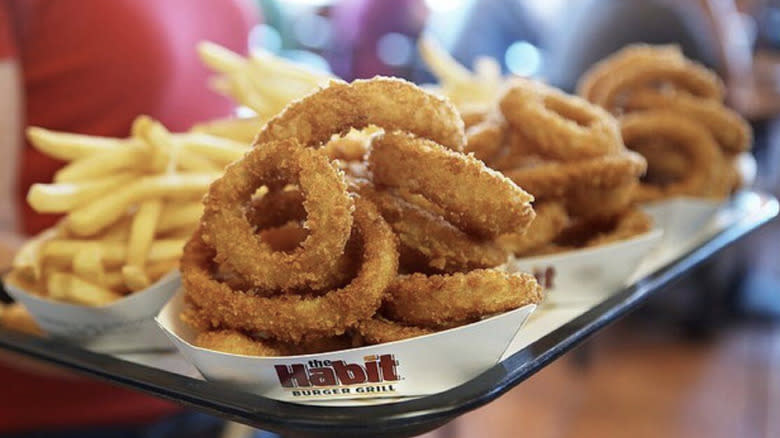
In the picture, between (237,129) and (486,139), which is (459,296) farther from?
(237,129)

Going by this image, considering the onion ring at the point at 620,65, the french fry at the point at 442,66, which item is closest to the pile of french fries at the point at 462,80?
the french fry at the point at 442,66

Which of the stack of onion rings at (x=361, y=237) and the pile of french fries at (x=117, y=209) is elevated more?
the stack of onion rings at (x=361, y=237)

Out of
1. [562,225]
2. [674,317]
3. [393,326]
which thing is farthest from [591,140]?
[674,317]

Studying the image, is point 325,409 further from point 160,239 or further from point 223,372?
point 160,239

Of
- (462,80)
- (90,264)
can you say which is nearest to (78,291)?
(90,264)

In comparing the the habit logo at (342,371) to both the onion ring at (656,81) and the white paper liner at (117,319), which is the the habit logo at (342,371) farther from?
the onion ring at (656,81)
